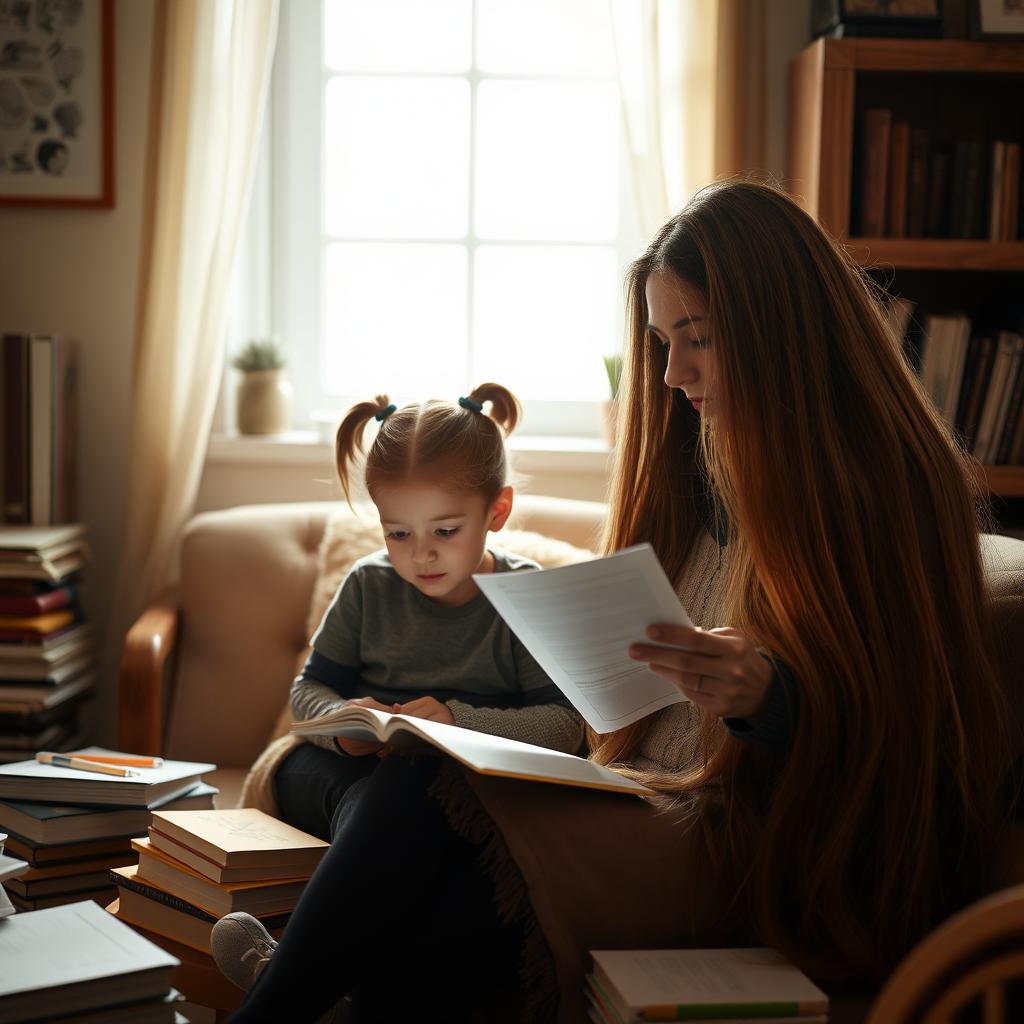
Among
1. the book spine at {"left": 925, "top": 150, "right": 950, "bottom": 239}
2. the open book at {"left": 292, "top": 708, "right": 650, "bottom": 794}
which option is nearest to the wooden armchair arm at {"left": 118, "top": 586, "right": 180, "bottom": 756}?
the open book at {"left": 292, "top": 708, "right": 650, "bottom": 794}

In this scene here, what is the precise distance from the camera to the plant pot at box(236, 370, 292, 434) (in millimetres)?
2465

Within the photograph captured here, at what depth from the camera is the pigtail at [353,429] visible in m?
1.65

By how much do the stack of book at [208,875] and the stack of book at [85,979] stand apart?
0.57 ft

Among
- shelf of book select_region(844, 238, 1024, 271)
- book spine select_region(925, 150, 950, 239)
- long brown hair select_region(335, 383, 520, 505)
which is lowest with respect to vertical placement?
long brown hair select_region(335, 383, 520, 505)

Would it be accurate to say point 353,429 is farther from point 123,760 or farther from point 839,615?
point 839,615

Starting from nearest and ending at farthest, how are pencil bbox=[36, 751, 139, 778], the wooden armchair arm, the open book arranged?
the open book → pencil bbox=[36, 751, 139, 778] → the wooden armchair arm

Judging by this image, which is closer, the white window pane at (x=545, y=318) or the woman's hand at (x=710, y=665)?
the woman's hand at (x=710, y=665)

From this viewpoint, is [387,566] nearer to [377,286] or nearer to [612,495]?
[612,495]

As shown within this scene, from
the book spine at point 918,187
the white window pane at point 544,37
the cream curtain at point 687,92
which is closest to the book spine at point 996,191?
the book spine at point 918,187

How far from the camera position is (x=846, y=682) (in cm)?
121

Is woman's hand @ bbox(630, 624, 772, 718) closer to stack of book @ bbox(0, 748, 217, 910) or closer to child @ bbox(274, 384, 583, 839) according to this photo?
child @ bbox(274, 384, 583, 839)

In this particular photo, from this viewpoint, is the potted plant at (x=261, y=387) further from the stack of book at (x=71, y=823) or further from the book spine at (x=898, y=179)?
the book spine at (x=898, y=179)

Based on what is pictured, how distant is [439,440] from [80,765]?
0.68 m

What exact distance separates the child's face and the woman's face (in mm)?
338
